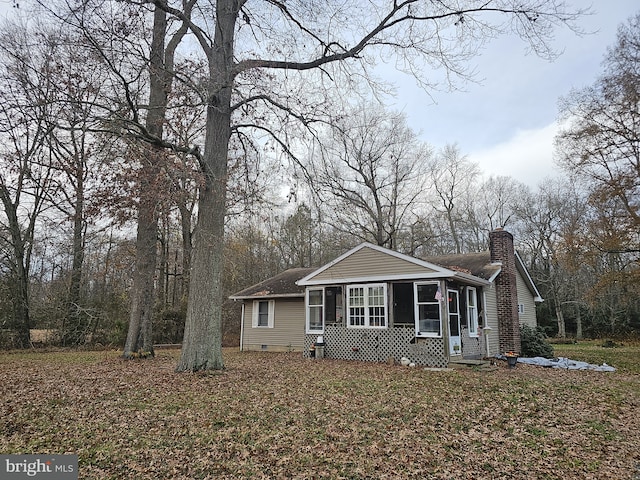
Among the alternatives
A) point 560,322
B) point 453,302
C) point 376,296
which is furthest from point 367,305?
point 560,322

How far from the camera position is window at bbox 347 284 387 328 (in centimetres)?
1449

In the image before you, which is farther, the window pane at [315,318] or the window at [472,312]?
the window pane at [315,318]

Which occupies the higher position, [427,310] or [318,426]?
[427,310]

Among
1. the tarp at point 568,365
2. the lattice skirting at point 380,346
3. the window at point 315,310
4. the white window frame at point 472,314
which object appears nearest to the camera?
the tarp at point 568,365

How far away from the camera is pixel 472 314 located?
1510 centimetres

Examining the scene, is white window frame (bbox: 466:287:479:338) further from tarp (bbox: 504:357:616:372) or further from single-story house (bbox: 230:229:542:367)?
tarp (bbox: 504:357:616:372)

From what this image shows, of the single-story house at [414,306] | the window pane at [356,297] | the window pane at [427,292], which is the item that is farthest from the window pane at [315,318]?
the window pane at [427,292]

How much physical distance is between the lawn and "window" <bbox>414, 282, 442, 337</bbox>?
3.65 meters

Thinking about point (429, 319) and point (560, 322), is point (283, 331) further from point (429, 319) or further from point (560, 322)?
point (560, 322)

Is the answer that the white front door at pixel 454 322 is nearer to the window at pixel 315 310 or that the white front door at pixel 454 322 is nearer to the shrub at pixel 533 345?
the shrub at pixel 533 345

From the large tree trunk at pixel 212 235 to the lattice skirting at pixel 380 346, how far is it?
604 centimetres

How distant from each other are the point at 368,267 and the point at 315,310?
337 cm

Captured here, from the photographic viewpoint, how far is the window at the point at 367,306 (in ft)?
47.5

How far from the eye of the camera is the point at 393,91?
1010 cm
